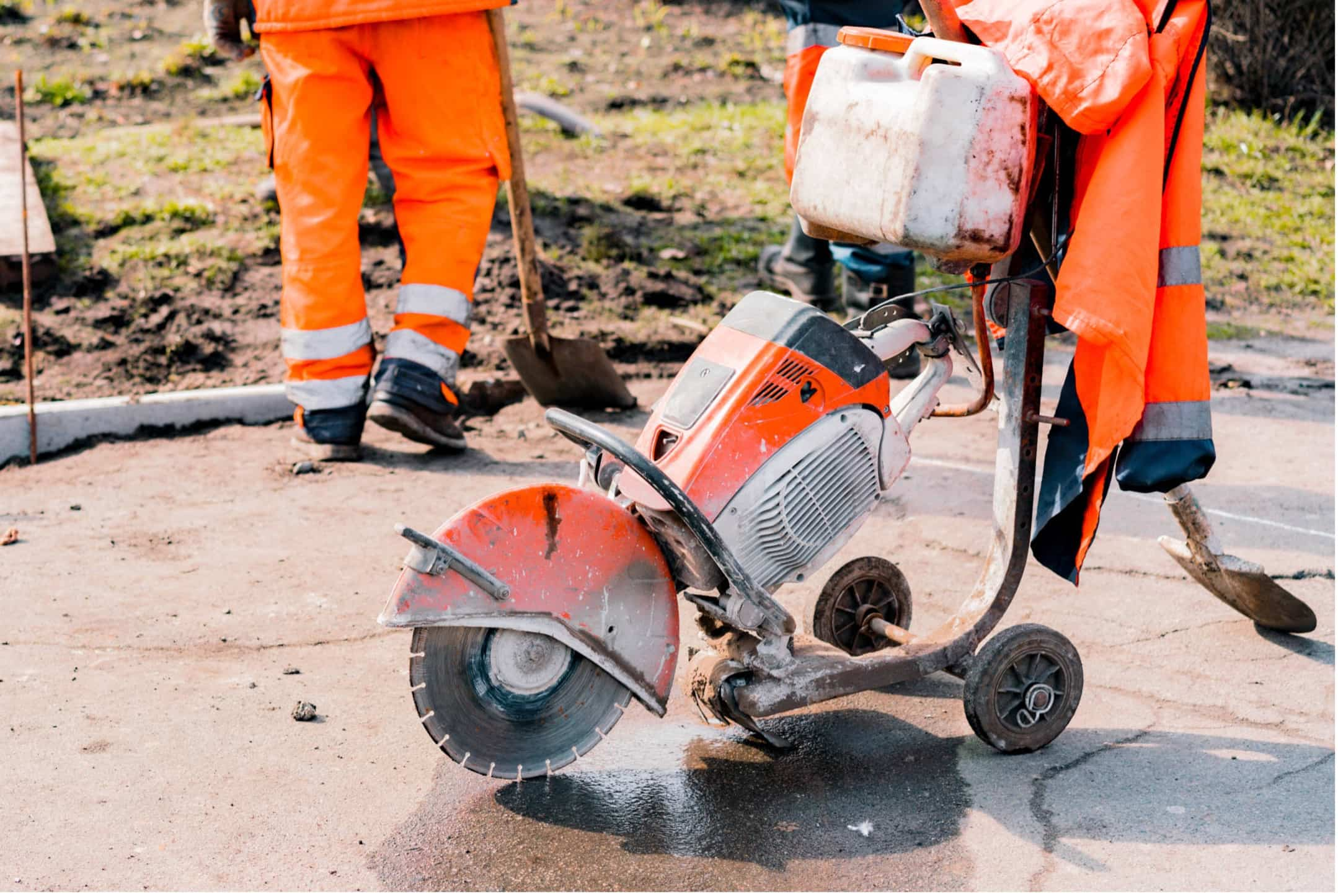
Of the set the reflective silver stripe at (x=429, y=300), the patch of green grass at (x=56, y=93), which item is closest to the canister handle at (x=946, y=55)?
the reflective silver stripe at (x=429, y=300)

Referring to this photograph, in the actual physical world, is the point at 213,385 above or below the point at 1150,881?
below

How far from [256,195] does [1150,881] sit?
530cm

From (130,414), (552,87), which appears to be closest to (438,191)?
(130,414)

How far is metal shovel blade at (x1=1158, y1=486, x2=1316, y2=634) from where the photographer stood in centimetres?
347

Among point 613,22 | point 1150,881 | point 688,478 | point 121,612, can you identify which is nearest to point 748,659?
point 688,478

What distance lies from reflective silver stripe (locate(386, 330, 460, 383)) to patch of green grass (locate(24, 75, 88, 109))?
182 inches

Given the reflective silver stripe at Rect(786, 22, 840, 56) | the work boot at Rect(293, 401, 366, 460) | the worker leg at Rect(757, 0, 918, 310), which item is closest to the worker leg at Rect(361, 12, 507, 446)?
the work boot at Rect(293, 401, 366, 460)

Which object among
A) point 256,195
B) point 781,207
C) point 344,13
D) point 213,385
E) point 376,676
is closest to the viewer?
point 376,676

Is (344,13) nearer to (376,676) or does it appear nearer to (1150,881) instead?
(376,676)

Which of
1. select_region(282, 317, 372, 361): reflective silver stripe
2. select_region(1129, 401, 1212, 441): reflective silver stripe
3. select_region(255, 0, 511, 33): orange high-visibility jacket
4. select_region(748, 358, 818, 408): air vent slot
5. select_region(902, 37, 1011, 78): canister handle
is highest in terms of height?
select_region(902, 37, 1011, 78): canister handle

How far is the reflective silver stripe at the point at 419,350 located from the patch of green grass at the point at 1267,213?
12.4 ft

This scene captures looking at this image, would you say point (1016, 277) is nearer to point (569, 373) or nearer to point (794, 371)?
point (794, 371)

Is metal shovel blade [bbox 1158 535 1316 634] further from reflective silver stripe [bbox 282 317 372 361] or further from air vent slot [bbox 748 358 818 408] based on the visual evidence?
reflective silver stripe [bbox 282 317 372 361]

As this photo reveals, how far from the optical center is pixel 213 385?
207 inches
